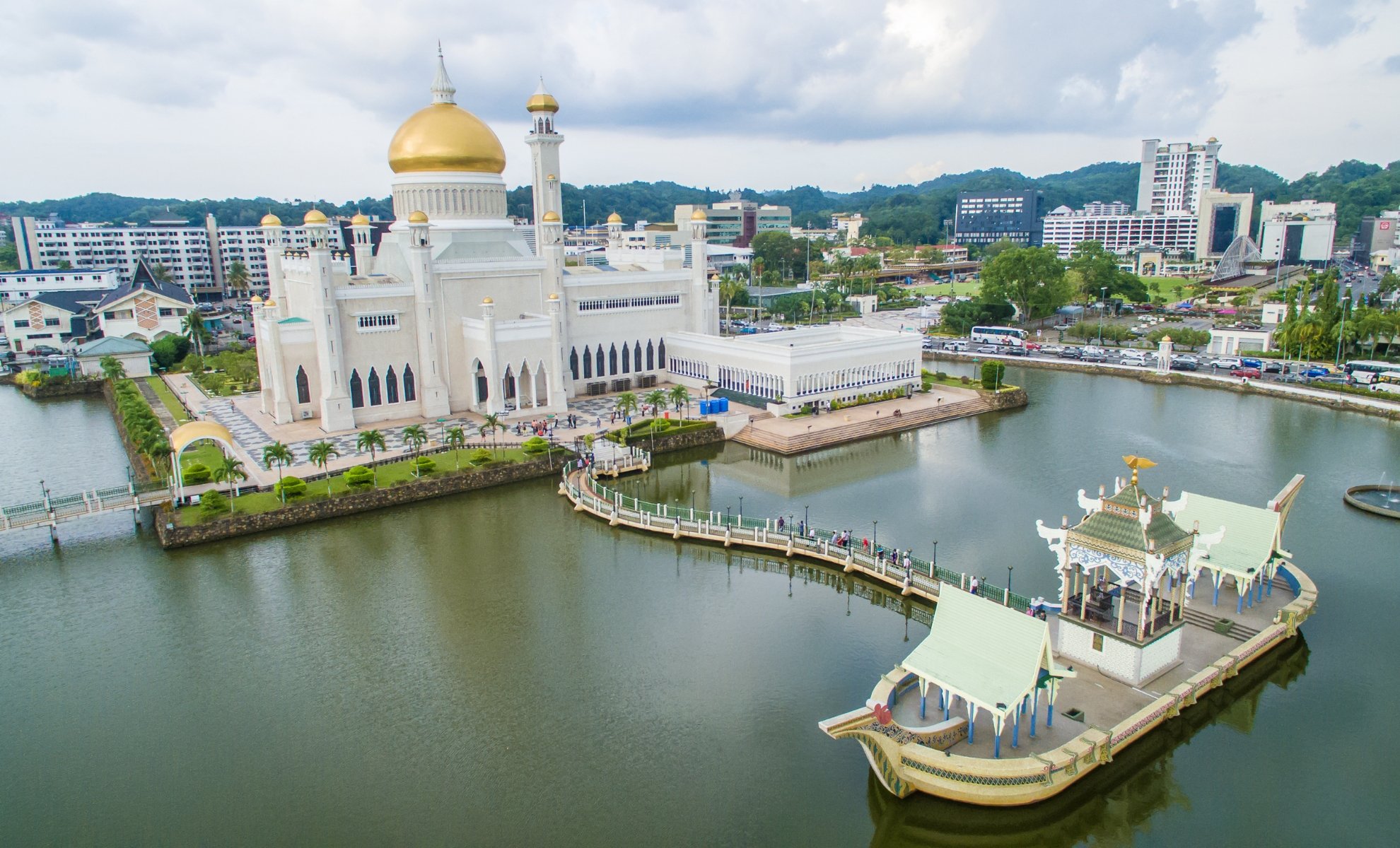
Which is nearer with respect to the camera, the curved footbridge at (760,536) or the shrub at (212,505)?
the curved footbridge at (760,536)

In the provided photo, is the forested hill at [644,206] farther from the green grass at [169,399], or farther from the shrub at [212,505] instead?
the shrub at [212,505]

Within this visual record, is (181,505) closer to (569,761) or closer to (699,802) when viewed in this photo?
(569,761)

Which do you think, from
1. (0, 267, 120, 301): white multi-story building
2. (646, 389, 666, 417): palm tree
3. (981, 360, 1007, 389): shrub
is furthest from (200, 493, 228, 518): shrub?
(0, 267, 120, 301): white multi-story building

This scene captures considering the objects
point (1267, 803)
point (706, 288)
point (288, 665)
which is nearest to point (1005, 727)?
point (1267, 803)

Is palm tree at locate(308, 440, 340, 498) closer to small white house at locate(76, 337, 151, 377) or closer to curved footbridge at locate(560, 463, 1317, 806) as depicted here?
curved footbridge at locate(560, 463, 1317, 806)

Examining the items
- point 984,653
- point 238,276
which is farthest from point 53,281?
point 984,653

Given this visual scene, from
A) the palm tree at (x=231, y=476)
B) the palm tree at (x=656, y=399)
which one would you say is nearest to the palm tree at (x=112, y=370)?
the palm tree at (x=231, y=476)

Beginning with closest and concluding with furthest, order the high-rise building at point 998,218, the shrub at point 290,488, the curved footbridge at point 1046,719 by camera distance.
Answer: the curved footbridge at point 1046,719, the shrub at point 290,488, the high-rise building at point 998,218
